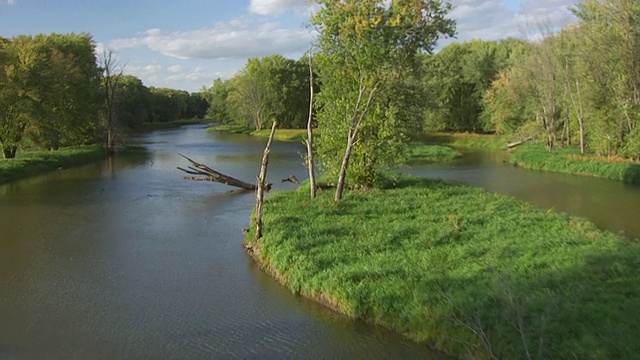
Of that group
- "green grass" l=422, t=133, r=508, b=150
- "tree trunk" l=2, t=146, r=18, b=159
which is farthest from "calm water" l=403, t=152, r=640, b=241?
"tree trunk" l=2, t=146, r=18, b=159

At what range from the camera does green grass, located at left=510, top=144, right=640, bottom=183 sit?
29547mm

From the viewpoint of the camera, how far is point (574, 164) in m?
33.6

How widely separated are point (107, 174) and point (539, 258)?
29.3m

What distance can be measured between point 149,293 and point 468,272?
7353 mm

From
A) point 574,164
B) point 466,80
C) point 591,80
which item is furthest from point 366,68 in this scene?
point 466,80

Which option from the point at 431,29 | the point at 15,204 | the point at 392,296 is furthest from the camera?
the point at 15,204

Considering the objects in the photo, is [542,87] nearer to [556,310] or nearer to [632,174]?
[632,174]

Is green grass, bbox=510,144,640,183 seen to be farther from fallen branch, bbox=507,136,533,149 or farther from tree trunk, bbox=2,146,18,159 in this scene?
tree trunk, bbox=2,146,18,159

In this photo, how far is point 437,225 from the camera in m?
14.7

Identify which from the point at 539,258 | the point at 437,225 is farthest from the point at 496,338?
the point at 437,225

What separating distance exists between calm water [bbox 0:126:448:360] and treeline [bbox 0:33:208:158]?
14104mm

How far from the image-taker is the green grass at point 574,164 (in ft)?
96.9

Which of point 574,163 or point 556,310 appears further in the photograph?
point 574,163

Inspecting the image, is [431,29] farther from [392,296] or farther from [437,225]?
[392,296]
